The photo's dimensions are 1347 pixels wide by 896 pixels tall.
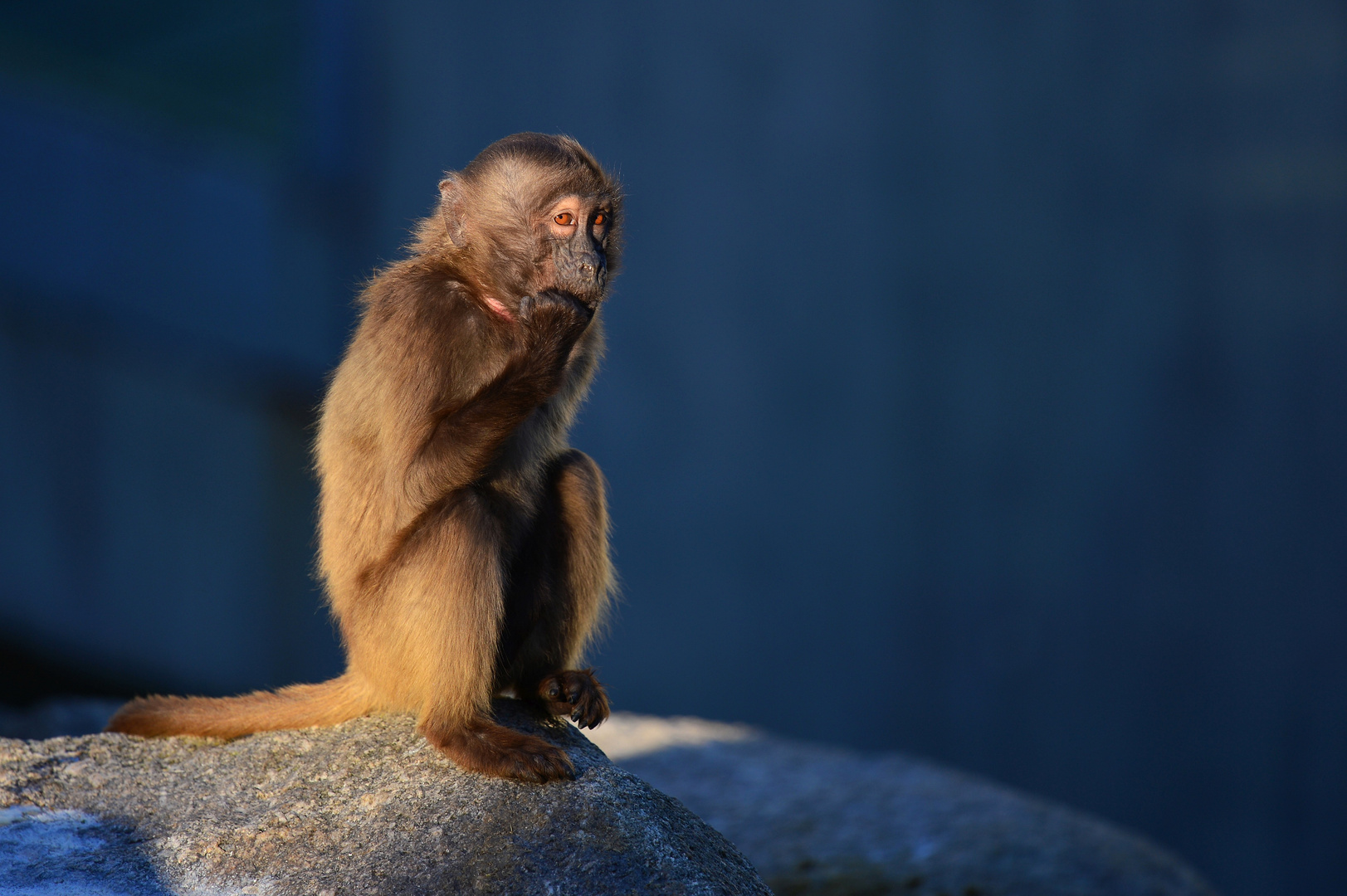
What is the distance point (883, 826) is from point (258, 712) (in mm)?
2940

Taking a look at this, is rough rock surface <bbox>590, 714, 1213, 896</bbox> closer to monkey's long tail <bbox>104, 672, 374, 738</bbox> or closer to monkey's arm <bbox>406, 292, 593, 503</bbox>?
monkey's long tail <bbox>104, 672, 374, 738</bbox>

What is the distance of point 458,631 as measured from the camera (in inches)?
116

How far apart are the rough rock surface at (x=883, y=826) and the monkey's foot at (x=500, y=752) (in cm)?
208

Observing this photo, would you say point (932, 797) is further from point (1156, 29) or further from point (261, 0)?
point (261, 0)

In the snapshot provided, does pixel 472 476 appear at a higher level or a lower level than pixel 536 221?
lower

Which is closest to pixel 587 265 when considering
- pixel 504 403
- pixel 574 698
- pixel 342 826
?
pixel 504 403

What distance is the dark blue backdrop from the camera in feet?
24.9

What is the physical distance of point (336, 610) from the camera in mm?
3363

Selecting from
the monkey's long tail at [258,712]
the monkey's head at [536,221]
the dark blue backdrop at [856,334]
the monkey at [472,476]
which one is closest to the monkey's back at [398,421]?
the monkey at [472,476]

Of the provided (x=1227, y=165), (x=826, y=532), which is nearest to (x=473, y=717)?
(x=826, y=532)

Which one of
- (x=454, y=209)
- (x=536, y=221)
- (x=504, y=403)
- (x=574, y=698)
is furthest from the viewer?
(x=574, y=698)

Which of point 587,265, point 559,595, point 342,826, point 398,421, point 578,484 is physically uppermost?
point 587,265

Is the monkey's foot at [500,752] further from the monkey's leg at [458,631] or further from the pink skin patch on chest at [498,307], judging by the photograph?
the pink skin patch on chest at [498,307]

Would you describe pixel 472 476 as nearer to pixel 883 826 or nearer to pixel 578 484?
pixel 578 484
